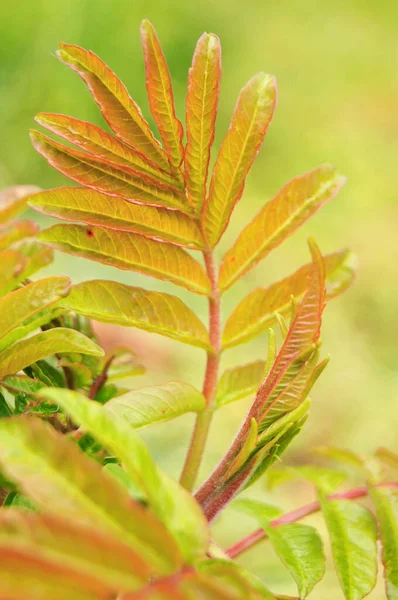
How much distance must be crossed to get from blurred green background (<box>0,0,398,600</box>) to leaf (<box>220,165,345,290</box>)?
94 centimetres

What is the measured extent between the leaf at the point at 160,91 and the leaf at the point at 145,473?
0.69 ft

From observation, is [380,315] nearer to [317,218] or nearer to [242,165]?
[317,218]

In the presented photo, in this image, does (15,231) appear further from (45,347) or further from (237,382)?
(237,382)

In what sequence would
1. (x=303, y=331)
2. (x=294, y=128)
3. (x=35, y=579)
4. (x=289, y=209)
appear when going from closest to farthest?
1. (x=35, y=579)
2. (x=303, y=331)
3. (x=289, y=209)
4. (x=294, y=128)

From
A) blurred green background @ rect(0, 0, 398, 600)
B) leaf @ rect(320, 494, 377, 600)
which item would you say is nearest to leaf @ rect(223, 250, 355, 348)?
leaf @ rect(320, 494, 377, 600)

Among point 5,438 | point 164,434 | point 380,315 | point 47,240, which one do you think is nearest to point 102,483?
point 5,438

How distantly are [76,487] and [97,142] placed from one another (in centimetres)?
22

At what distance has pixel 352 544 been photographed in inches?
16.0

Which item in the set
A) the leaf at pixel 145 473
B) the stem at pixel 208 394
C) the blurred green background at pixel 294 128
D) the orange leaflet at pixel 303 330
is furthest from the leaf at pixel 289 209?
the blurred green background at pixel 294 128

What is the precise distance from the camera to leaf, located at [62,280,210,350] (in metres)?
0.39

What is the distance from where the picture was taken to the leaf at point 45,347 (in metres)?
0.35

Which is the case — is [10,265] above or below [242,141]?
below

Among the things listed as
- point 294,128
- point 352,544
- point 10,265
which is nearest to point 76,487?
point 10,265

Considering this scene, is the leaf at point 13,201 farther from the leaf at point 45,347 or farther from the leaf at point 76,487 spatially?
the leaf at point 76,487
